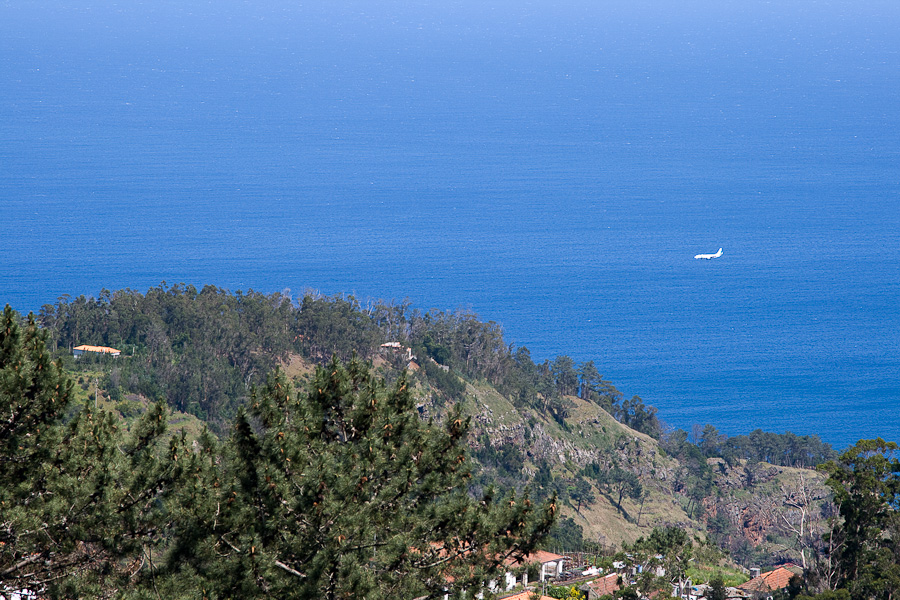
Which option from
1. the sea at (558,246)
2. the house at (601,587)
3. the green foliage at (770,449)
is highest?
the sea at (558,246)

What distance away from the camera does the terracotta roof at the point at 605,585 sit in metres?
32.1

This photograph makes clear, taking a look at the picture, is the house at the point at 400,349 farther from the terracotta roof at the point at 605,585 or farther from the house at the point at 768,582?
the terracotta roof at the point at 605,585

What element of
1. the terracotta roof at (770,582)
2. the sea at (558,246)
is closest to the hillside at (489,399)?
the terracotta roof at (770,582)

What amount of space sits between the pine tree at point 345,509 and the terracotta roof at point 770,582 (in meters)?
23.5

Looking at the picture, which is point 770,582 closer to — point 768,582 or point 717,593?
point 768,582

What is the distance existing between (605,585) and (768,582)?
7429 millimetres

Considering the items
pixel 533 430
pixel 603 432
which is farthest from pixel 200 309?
pixel 603 432

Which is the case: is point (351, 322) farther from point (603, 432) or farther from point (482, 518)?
point (482, 518)

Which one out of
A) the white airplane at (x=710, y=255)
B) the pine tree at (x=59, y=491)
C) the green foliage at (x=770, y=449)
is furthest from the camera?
the white airplane at (x=710, y=255)

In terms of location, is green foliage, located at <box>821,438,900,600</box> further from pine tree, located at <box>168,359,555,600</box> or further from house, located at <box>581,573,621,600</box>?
pine tree, located at <box>168,359,555,600</box>

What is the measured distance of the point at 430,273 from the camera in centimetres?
11225

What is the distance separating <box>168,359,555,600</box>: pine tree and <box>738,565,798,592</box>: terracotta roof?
2348 cm

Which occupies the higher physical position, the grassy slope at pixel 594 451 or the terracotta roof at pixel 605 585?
the grassy slope at pixel 594 451

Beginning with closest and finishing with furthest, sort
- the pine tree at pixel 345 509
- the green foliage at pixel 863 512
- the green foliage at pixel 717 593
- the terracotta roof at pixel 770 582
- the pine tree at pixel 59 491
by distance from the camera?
the pine tree at pixel 59 491
the pine tree at pixel 345 509
the green foliage at pixel 863 512
the green foliage at pixel 717 593
the terracotta roof at pixel 770 582
